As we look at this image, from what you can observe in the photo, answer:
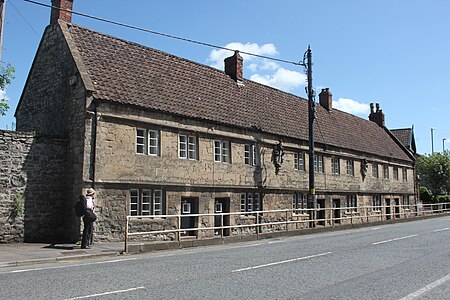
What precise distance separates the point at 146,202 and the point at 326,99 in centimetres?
2216

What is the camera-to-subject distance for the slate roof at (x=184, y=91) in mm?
18703

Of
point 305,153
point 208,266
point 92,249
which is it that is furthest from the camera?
point 305,153

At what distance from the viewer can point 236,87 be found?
26578mm

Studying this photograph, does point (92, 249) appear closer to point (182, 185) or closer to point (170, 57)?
point (182, 185)

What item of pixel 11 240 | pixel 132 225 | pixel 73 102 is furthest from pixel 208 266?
pixel 73 102

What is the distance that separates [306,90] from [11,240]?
1599 cm

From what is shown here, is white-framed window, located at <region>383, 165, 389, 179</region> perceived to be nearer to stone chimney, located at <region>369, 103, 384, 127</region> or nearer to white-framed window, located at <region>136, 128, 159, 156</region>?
stone chimney, located at <region>369, 103, 384, 127</region>

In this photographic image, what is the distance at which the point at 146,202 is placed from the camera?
728 inches

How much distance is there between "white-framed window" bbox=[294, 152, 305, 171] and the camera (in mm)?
27542

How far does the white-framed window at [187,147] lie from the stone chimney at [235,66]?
7.78 m

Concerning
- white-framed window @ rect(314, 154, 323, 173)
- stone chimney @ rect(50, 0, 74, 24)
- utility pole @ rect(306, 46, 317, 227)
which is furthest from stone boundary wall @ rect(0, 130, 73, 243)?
white-framed window @ rect(314, 154, 323, 173)

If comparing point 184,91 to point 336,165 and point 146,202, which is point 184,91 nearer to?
point 146,202

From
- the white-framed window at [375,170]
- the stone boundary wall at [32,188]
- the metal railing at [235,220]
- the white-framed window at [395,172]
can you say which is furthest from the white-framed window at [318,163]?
the stone boundary wall at [32,188]

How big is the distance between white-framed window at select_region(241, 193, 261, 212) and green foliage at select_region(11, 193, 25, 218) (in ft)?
35.7
